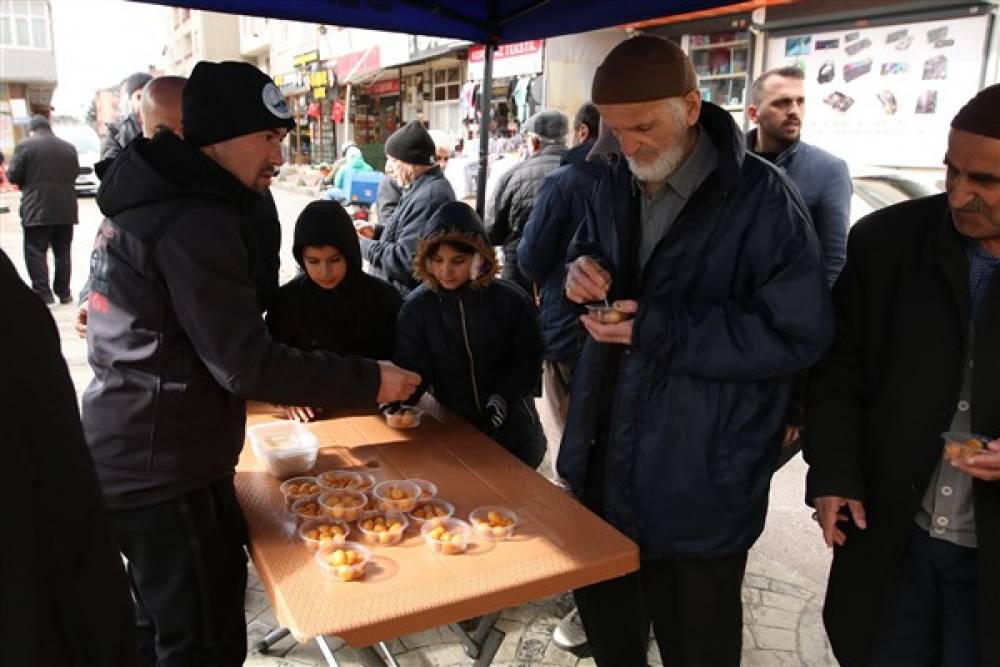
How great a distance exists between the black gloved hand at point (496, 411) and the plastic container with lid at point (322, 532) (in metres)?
0.99

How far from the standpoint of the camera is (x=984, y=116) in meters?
1.50

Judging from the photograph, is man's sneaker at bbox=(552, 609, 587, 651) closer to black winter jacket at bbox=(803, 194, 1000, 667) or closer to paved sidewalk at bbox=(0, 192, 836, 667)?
paved sidewalk at bbox=(0, 192, 836, 667)

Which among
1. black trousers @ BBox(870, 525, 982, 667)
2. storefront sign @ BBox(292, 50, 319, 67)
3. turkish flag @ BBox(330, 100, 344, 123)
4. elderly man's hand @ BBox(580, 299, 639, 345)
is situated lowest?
black trousers @ BBox(870, 525, 982, 667)

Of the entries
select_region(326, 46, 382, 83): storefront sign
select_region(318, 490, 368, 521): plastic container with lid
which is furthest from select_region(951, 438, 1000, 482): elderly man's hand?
select_region(326, 46, 382, 83): storefront sign

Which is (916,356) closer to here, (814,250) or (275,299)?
(814,250)

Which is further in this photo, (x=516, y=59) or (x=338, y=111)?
(x=338, y=111)

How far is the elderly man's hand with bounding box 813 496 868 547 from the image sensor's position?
176 centimetres

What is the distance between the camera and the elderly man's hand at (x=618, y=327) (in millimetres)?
1818

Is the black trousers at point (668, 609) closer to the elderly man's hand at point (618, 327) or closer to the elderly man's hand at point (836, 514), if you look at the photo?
the elderly man's hand at point (836, 514)

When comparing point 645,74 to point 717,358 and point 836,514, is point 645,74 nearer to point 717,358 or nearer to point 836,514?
point 717,358

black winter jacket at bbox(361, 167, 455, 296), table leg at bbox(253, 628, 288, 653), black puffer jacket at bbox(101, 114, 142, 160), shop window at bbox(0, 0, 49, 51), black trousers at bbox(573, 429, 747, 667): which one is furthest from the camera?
shop window at bbox(0, 0, 49, 51)

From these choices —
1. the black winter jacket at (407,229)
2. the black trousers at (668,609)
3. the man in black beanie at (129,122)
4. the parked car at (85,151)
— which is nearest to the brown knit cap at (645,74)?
the black trousers at (668,609)

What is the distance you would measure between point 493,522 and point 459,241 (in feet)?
4.19

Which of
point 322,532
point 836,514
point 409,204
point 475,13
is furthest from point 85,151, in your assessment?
point 836,514
